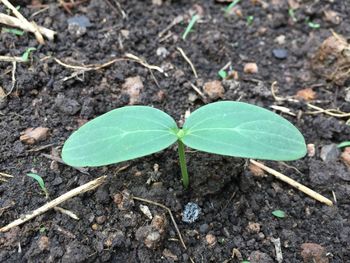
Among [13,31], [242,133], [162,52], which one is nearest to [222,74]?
[162,52]

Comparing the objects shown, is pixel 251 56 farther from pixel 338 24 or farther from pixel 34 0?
pixel 34 0

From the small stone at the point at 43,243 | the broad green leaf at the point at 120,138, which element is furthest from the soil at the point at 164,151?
the broad green leaf at the point at 120,138

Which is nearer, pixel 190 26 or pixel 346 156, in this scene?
pixel 346 156

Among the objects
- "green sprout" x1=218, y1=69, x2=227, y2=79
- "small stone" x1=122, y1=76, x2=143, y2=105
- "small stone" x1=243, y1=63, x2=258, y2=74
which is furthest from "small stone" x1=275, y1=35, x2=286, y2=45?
"small stone" x1=122, y1=76, x2=143, y2=105

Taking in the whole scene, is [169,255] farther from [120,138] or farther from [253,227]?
[120,138]

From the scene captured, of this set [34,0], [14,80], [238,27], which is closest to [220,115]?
[14,80]

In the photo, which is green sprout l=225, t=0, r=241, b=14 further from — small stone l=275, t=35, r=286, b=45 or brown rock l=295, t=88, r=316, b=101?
brown rock l=295, t=88, r=316, b=101

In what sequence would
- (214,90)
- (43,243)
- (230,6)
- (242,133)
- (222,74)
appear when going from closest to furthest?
(242,133), (43,243), (214,90), (222,74), (230,6)

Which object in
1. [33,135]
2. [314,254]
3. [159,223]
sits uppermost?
[33,135]
